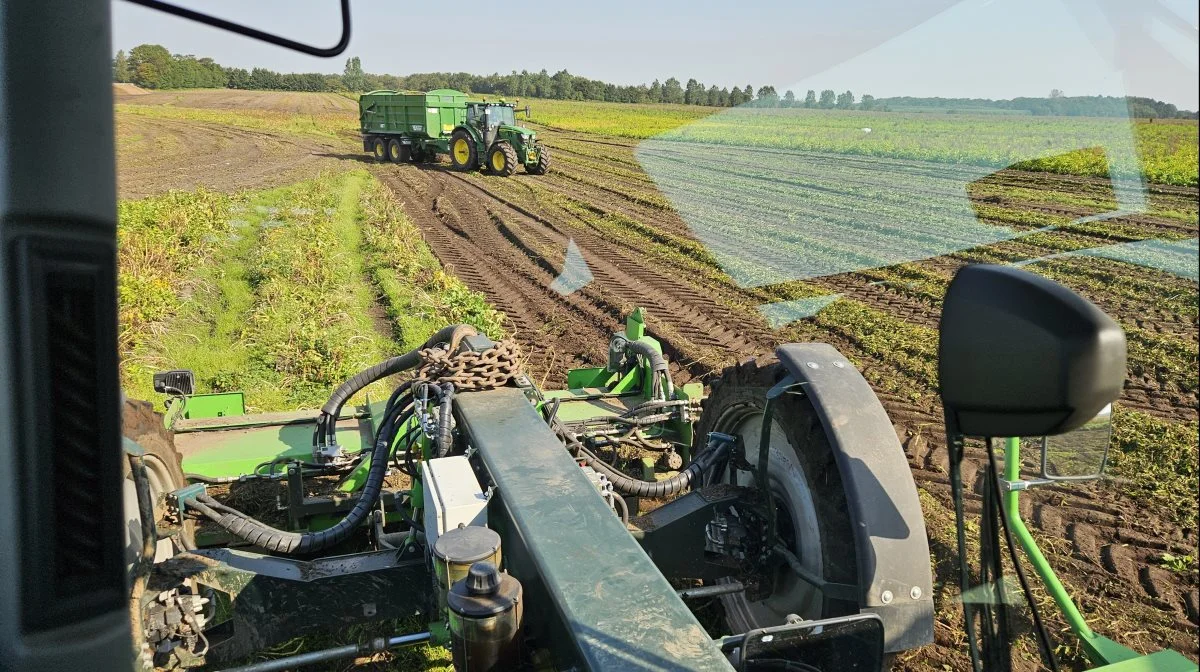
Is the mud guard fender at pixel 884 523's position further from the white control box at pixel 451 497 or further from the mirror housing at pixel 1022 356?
the mirror housing at pixel 1022 356

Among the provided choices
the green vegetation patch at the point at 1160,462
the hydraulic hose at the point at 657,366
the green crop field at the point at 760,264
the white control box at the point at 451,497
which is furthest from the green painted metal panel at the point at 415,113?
the white control box at the point at 451,497

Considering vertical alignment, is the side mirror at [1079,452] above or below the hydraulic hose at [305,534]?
above

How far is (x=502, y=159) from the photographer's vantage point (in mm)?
22828

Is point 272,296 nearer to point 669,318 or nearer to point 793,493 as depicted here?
point 669,318

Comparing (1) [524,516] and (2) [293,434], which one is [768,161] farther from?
(1) [524,516]

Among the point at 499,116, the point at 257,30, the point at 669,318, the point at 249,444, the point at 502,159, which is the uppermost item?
the point at 499,116

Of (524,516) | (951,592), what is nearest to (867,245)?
(951,592)

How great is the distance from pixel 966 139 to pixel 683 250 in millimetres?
10462

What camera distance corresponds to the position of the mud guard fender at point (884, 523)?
233 cm

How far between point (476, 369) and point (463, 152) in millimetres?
21285

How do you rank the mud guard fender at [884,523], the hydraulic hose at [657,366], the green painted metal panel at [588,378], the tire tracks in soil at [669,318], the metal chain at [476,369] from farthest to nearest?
the green painted metal panel at [588,378], the hydraulic hose at [657,366], the tire tracks in soil at [669,318], the metal chain at [476,369], the mud guard fender at [884,523]

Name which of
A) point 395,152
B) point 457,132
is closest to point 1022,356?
point 457,132

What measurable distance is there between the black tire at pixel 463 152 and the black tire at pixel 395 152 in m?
1.66

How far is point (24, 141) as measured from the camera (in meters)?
0.87
